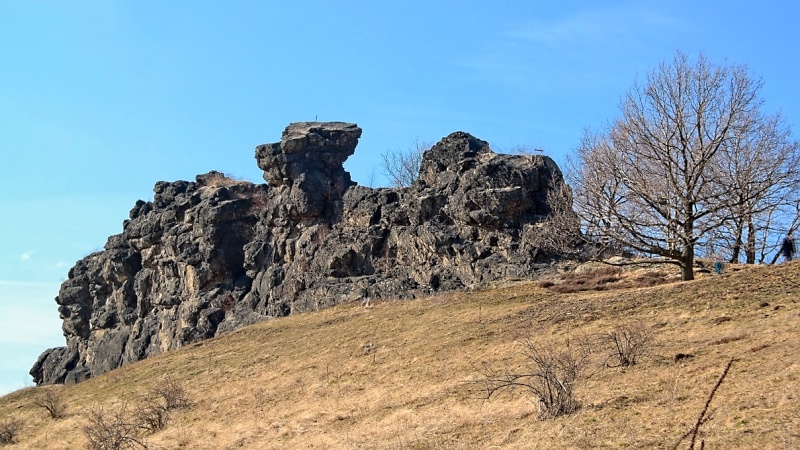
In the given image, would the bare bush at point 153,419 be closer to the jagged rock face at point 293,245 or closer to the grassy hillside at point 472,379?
the grassy hillside at point 472,379

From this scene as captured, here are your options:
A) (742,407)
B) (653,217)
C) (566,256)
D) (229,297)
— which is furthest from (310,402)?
(229,297)

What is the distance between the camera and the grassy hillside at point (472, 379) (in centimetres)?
1360

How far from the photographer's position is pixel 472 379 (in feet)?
66.7

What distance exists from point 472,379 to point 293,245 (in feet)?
91.8

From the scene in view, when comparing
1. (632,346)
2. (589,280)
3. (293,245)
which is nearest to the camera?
(632,346)

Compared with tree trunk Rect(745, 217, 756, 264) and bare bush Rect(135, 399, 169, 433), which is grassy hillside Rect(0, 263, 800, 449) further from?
tree trunk Rect(745, 217, 756, 264)

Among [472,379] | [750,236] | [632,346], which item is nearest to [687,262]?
[750,236]

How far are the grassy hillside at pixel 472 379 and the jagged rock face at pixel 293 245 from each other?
4.30 m

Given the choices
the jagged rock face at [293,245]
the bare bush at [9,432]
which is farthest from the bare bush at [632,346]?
the bare bush at [9,432]

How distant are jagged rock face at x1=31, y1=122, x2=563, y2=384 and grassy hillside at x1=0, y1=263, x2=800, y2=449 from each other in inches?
169

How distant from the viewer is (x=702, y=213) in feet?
94.9

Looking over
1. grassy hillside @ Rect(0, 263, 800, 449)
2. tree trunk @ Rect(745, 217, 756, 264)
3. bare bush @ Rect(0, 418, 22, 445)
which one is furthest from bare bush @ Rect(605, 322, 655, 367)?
bare bush @ Rect(0, 418, 22, 445)

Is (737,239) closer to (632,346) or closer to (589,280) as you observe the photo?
(589,280)

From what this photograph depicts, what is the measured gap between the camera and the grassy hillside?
44.6ft
